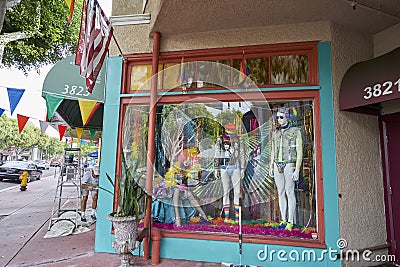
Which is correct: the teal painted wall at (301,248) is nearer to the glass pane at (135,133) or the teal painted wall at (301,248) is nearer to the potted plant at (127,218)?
the potted plant at (127,218)

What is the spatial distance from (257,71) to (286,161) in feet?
4.29

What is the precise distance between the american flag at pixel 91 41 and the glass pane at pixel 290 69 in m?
2.25

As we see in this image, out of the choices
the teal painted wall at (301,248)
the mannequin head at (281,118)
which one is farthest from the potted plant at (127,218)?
the mannequin head at (281,118)

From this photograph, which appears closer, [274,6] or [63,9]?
[274,6]

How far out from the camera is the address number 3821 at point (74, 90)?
433cm

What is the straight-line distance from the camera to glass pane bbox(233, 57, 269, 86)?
3.59 meters

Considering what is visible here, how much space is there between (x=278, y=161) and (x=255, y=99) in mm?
915

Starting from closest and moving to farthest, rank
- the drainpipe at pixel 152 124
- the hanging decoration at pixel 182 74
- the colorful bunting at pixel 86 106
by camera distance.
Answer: the drainpipe at pixel 152 124 → the hanging decoration at pixel 182 74 → the colorful bunting at pixel 86 106

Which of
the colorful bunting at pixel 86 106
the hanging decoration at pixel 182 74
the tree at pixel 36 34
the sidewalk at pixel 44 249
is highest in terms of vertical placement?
the tree at pixel 36 34

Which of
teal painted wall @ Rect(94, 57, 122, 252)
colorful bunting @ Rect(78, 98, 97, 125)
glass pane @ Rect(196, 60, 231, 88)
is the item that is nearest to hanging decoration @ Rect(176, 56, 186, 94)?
glass pane @ Rect(196, 60, 231, 88)

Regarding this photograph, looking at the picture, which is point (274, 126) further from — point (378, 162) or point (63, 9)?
point (63, 9)

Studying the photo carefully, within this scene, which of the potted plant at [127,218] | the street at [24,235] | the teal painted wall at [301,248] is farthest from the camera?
the street at [24,235]

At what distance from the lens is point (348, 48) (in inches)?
138

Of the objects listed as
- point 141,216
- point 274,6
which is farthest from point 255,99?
point 141,216
